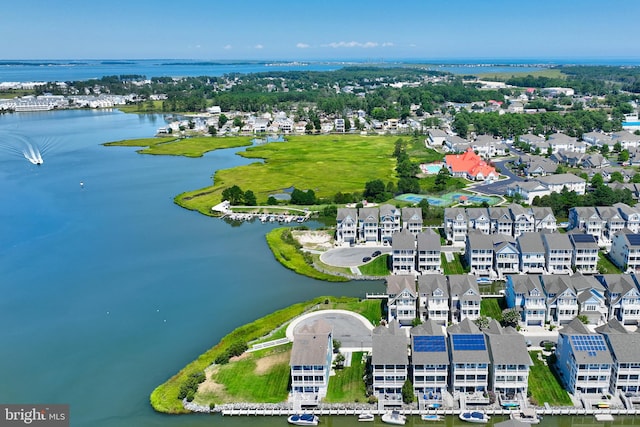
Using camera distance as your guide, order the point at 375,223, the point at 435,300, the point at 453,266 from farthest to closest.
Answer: the point at 375,223, the point at 453,266, the point at 435,300

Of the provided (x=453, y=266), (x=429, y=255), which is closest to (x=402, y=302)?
(x=429, y=255)

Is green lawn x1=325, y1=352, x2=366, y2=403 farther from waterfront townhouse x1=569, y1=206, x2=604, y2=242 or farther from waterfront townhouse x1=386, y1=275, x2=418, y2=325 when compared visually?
waterfront townhouse x1=569, y1=206, x2=604, y2=242

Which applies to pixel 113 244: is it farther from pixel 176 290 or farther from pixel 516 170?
pixel 516 170

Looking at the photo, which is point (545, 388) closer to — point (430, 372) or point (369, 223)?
point (430, 372)

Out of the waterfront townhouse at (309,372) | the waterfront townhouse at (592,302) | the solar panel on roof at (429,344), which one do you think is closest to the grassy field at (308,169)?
the waterfront townhouse at (592,302)

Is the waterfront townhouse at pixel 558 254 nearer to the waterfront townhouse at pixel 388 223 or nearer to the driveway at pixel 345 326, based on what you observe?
the waterfront townhouse at pixel 388 223

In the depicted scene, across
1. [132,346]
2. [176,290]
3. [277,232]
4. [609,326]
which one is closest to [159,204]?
[277,232]
